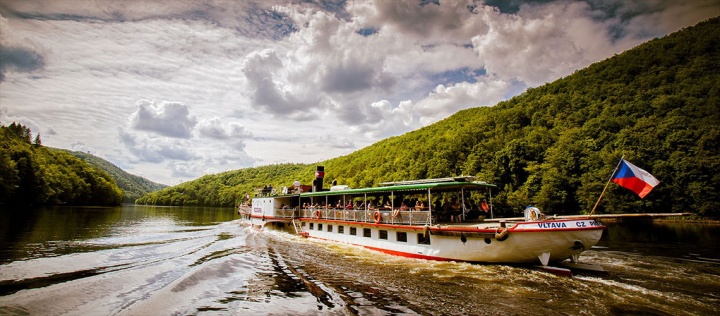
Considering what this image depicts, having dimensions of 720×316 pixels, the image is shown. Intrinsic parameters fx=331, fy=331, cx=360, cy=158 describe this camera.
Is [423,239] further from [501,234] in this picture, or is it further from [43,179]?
[43,179]

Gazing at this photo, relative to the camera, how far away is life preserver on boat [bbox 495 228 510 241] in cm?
1383

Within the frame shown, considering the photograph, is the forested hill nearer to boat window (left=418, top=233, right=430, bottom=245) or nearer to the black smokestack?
the black smokestack

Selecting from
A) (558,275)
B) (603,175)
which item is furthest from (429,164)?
(558,275)

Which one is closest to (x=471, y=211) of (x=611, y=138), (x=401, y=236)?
(x=401, y=236)

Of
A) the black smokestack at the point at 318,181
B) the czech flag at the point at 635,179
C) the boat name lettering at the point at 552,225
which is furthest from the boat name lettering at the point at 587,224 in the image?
the black smokestack at the point at 318,181

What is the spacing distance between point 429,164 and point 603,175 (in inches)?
1584

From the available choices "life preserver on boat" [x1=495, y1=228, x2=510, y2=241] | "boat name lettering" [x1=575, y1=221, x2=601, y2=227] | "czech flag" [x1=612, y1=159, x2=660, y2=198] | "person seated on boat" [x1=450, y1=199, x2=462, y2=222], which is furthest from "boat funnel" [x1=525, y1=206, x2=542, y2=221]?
"person seated on boat" [x1=450, y1=199, x2=462, y2=222]

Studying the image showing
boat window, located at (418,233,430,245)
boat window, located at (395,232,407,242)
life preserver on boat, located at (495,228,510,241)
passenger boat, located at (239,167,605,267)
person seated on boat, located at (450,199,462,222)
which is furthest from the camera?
person seated on boat, located at (450,199,462,222)

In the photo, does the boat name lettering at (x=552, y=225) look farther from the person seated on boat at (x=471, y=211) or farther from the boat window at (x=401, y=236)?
the boat window at (x=401, y=236)

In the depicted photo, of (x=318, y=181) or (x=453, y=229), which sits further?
(x=318, y=181)

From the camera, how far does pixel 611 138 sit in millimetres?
56875

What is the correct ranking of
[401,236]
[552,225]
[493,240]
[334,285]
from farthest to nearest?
[401,236], [493,240], [552,225], [334,285]

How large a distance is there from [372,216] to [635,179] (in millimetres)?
13050

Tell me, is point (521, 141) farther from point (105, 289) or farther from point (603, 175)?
point (105, 289)
